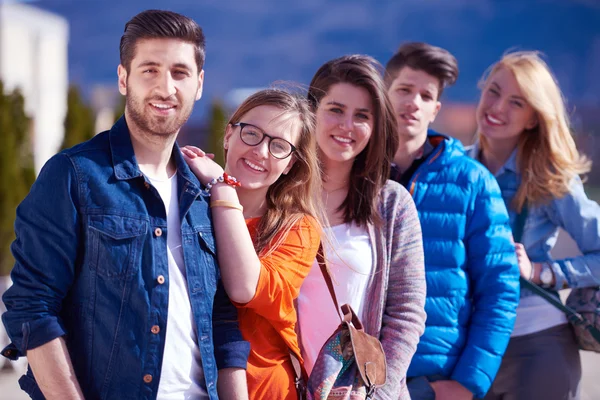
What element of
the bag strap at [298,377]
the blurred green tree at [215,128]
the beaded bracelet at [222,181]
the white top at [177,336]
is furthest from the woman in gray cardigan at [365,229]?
the blurred green tree at [215,128]

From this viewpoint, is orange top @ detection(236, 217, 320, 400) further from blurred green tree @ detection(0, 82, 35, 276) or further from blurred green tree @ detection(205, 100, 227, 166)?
blurred green tree @ detection(205, 100, 227, 166)

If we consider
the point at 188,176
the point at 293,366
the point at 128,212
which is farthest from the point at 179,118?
the point at 293,366

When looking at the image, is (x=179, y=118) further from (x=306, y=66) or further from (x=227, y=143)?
(x=306, y=66)

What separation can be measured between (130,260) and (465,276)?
58.9 inches

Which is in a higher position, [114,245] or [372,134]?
[372,134]

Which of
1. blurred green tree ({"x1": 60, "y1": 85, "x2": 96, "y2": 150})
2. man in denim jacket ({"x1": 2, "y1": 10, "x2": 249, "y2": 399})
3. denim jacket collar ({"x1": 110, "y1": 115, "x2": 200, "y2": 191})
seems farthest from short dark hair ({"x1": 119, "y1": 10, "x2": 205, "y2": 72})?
blurred green tree ({"x1": 60, "y1": 85, "x2": 96, "y2": 150})

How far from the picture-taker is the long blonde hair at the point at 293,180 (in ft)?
7.29

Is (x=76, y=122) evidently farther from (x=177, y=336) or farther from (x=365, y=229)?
(x=177, y=336)

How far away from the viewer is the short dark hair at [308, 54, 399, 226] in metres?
2.52

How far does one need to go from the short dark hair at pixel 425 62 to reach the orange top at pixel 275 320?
1.24 meters

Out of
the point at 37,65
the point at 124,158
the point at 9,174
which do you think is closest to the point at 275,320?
the point at 124,158

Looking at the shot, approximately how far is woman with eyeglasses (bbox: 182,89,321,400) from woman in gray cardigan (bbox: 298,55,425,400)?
17 centimetres

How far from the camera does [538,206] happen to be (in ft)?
10.5

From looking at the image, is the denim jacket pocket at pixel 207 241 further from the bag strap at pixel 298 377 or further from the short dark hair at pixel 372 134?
the short dark hair at pixel 372 134
